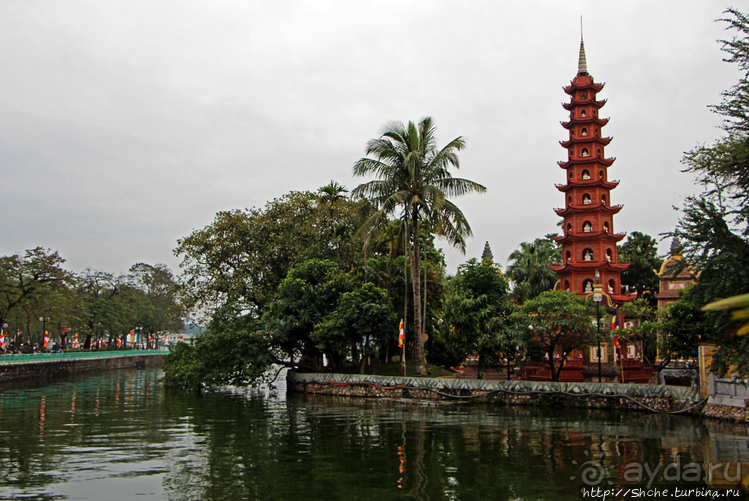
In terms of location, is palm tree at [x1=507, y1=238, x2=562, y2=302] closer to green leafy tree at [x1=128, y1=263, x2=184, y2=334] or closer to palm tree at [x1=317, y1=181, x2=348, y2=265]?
palm tree at [x1=317, y1=181, x2=348, y2=265]

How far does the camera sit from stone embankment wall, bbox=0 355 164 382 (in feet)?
139

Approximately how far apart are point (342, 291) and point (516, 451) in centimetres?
1928

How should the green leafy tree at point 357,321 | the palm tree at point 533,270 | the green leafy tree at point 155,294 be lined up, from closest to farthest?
the green leafy tree at point 357,321 < the palm tree at point 533,270 < the green leafy tree at point 155,294

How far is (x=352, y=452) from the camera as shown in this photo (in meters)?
15.4

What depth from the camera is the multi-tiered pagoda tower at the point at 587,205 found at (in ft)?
141

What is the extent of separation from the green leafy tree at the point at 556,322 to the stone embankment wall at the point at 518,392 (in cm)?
253

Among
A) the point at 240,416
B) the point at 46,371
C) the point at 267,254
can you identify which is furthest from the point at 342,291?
the point at 46,371

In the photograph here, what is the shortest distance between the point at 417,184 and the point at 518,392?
446 inches

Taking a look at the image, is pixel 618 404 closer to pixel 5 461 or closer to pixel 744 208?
pixel 744 208

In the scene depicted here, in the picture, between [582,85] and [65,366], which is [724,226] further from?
[65,366]

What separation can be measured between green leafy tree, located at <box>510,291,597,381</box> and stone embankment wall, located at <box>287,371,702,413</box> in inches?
99.6

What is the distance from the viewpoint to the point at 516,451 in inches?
604

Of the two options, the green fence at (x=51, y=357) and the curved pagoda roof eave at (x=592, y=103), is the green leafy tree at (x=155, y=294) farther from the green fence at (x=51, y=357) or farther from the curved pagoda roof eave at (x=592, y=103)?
the curved pagoda roof eave at (x=592, y=103)

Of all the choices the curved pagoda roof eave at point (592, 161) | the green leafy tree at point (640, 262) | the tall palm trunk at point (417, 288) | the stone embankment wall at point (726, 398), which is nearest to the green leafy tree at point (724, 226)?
the stone embankment wall at point (726, 398)
